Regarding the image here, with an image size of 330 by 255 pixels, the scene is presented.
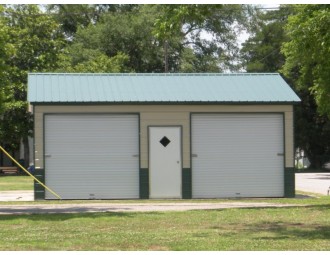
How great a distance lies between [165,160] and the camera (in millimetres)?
24141

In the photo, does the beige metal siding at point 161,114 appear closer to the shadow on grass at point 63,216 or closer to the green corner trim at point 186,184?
the green corner trim at point 186,184

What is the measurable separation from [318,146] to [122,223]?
43801mm

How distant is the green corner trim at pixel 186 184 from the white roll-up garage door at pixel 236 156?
5.9 inches

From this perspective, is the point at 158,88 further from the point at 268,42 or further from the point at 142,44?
the point at 268,42

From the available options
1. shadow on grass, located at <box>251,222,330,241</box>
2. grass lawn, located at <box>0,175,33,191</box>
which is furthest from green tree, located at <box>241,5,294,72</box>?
shadow on grass, located at <box>251,222,330,241</box>

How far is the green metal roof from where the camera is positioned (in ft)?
79.0

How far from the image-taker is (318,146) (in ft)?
188

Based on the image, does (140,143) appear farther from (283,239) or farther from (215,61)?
(215,61)

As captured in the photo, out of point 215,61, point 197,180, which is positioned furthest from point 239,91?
Result: point 215,61

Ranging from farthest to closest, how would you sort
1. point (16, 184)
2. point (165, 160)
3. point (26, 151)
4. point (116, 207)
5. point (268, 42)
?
point (268, 42) < point (26, 151) < point (16, 184) < point (165, 160) < point (116, 207)

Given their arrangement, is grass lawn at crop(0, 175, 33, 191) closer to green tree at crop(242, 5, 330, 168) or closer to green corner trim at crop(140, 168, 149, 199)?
green corner trim at crop(140, 168, 149, 199)

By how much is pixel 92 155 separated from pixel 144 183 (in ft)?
6.06

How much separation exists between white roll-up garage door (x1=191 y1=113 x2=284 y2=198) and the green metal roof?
0.74m

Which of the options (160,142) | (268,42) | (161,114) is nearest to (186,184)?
(160,142)
